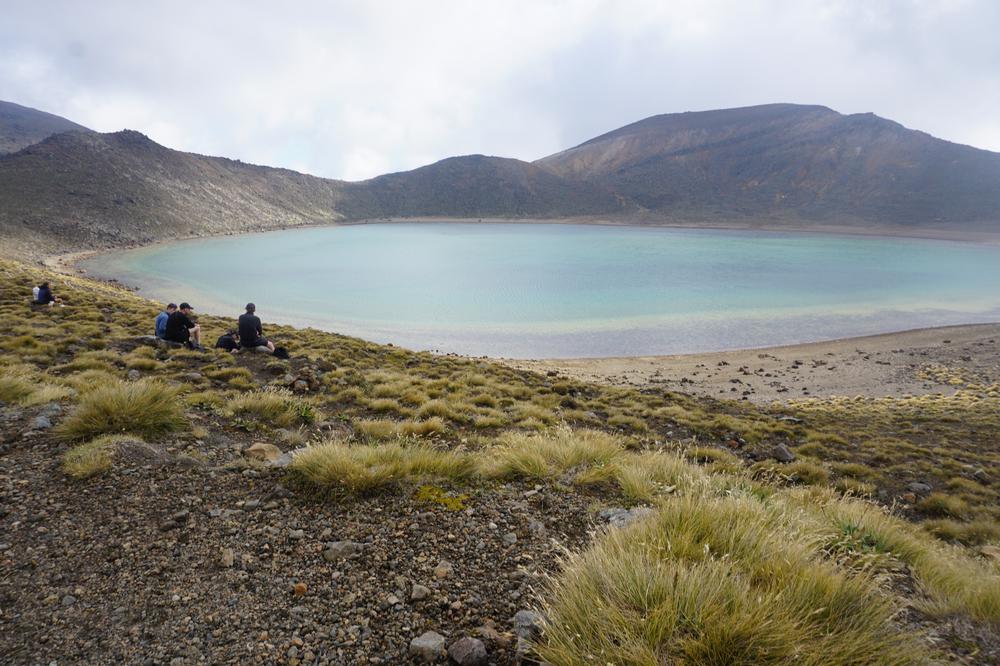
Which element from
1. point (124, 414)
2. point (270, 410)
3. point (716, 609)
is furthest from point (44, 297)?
point (716, 609)

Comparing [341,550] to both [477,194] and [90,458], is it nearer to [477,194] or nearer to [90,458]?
[90,458]

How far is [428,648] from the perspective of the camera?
86.8 inches

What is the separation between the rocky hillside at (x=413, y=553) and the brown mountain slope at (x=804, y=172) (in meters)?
136

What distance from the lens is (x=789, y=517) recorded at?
3318 millimetres

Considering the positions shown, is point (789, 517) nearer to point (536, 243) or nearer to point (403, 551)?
point (403, 551)

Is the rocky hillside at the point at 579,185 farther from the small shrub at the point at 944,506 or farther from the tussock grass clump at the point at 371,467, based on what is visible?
the small shrub at the point at 944,506

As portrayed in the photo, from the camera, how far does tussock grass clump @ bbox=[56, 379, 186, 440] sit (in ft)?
14.7

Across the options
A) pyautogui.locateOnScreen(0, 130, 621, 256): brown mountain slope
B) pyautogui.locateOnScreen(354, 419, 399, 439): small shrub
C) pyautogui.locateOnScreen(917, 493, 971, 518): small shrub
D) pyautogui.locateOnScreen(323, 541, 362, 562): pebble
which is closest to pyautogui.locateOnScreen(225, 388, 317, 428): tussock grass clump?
pyautogui.locateOnScreen(354, 419, 399, 439): small shrub

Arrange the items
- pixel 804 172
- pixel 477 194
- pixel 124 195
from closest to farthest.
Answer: pixel 124 195, pixel 804 172, pixel 477 194

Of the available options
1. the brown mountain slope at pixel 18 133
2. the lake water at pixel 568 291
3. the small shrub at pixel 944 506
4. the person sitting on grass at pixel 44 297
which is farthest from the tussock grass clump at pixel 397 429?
the brown mountain slope at pixel 18 133

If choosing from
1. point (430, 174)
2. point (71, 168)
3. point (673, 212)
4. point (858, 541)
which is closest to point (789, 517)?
point (858, 541)

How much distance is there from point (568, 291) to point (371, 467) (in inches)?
1341

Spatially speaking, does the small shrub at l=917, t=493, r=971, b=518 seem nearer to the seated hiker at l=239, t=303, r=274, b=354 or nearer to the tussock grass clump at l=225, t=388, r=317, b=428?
the tussock grass clump at l=225, t=388, r=317, b=428

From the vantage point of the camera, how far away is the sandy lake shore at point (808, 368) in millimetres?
17891
